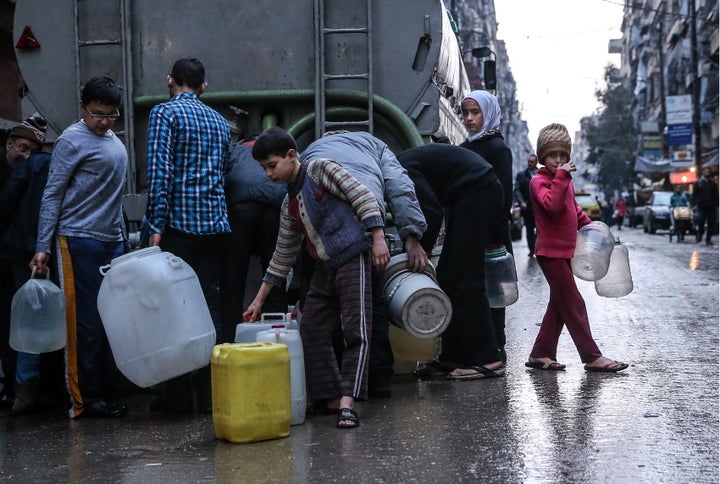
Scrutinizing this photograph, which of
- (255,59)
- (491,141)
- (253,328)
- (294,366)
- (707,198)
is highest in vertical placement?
(255,59)

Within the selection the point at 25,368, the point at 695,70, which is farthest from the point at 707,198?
the point at 25,368

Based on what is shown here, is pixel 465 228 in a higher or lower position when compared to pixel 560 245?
higher

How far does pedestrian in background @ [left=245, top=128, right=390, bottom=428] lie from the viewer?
5.16 metres

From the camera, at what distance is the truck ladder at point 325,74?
720cm

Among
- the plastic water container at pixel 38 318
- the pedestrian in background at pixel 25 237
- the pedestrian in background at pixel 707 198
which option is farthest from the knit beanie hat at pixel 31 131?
the pedestrian in background at pixel 707 198

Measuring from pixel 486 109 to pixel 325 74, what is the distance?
1149mm

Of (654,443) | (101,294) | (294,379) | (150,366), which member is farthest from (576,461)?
(101,294)

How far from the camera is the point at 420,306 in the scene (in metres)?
5.77

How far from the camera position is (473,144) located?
6.96 meters

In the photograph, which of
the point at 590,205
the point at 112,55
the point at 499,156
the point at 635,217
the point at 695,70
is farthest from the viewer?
the point at 635,217

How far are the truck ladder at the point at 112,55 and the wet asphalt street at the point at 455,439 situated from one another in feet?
6.04

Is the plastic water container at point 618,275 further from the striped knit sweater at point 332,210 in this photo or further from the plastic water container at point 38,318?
the plastic water container at point 38,318

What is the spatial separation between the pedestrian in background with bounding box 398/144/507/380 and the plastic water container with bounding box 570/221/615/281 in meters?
0.83

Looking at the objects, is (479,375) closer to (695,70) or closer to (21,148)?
(21,148)
